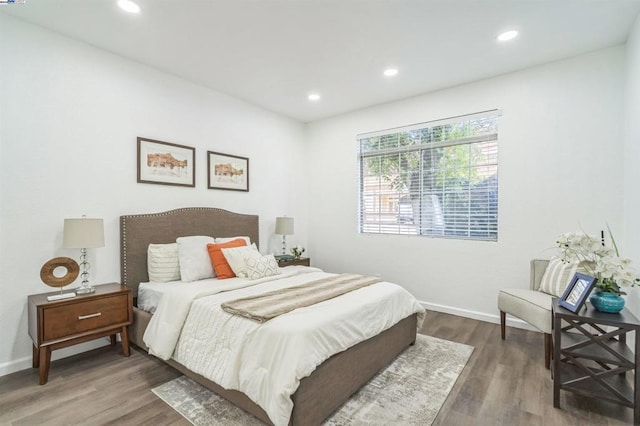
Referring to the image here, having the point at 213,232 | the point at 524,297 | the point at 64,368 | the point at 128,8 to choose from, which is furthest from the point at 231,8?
the point at 524,297

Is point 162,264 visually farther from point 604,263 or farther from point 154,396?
point 604,263

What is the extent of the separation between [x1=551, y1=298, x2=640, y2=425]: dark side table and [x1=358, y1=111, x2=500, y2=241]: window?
164 cm

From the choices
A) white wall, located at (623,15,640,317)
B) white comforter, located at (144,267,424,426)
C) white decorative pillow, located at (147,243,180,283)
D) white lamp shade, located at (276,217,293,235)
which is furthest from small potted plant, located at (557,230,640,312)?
white decorative pillow, located at (147,243,180,283)

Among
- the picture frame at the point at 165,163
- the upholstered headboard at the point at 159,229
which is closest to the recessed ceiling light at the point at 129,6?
the picture frame at the point at 165,163

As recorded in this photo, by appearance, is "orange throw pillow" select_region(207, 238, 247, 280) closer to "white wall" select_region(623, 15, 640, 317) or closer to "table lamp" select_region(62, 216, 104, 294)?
"table lamp" select_region(62, 216, 104, 294)

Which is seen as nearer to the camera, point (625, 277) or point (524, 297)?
point (625, 277)

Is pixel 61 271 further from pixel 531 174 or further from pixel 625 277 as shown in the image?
pixel 531 174

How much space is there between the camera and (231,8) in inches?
95.6

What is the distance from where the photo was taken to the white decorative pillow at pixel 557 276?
112 inches

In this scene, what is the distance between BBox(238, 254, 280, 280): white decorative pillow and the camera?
321 cm

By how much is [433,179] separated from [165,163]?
3.33 m

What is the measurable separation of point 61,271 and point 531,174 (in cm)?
474

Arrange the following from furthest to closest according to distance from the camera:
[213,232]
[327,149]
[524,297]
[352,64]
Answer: [327,149] → [213,232] → [352,64] → [524,297]

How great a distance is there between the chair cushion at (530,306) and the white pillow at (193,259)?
118 inches
